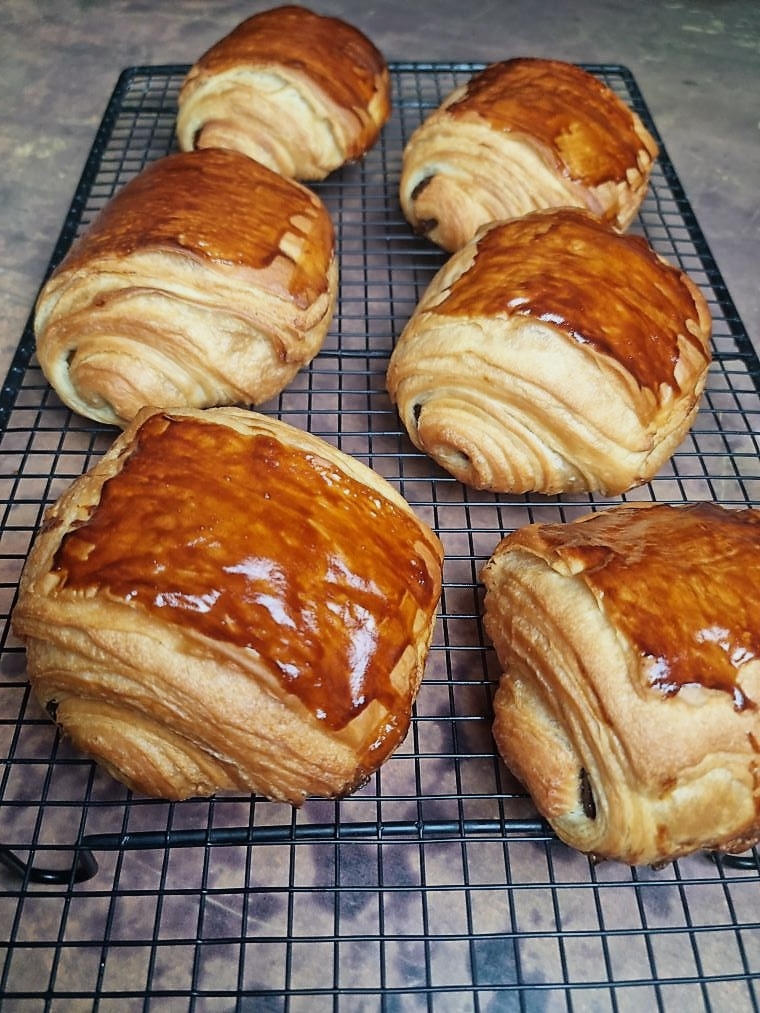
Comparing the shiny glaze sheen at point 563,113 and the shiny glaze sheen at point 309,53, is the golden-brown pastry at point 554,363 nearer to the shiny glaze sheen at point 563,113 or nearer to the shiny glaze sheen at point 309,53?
the shiny glaze sheen at point 563,113

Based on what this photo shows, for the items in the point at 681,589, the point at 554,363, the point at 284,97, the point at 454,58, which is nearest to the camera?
the point at 681,589

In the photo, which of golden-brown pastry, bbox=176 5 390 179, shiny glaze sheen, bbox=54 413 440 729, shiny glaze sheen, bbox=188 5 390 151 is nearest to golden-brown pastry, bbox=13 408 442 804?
shiny glaze sheen, bbox=54 413 440 729

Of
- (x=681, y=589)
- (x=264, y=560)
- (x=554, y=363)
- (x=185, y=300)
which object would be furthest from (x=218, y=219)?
(x=681, y=589)

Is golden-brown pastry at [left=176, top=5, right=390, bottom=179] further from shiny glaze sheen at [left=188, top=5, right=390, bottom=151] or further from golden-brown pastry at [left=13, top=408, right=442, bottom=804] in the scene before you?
golden-brown pastry at [left=13, top=408, right=442, bottom=804]

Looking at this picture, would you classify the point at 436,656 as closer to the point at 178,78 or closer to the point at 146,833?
the point at 146,833

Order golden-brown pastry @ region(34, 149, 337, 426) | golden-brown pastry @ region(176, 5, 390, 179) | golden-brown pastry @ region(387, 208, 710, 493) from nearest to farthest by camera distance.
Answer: golden-brown pastry @ region(387, 208, 710, 493) → golden-brown pastry @ region(34, 149, 337, 426) → golden-brown pastry @ region(176, 5, 390, 179)

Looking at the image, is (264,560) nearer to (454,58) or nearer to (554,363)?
(554,363)
